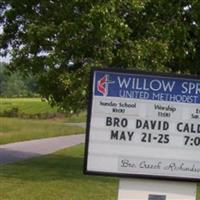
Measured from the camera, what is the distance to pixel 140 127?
7434 mm

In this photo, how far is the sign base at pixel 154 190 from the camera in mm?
7453

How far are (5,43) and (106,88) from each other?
12634 mm

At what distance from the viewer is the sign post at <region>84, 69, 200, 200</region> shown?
736 cm

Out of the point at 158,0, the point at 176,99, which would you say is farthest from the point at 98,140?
the point at 158,0

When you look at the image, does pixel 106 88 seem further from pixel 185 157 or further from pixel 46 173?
pixel 46 173

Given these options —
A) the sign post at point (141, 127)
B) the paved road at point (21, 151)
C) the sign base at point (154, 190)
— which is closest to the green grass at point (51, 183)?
the paved road at point (21, 151)

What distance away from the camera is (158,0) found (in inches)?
643

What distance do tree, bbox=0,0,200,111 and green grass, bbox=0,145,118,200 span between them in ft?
6.02

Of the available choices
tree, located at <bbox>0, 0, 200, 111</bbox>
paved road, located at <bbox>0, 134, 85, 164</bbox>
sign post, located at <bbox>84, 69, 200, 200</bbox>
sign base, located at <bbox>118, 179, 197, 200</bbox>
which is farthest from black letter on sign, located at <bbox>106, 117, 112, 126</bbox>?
paved road, located at <bbox>0, 134, 85, 164</bbox>

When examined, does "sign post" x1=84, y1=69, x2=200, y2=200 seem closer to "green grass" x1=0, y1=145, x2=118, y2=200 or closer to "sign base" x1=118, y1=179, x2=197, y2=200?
"sign base" x1=118, y1=179, x2=197, y2=200

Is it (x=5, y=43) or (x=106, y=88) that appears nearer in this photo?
(x=106, y=88)

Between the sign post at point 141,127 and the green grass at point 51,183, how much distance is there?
608 centimetres

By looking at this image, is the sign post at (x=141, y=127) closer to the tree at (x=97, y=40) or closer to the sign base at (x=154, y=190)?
the sign base at (x=154, y=190)

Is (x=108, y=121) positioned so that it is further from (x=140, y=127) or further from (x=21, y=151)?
(x=21, y=151)
